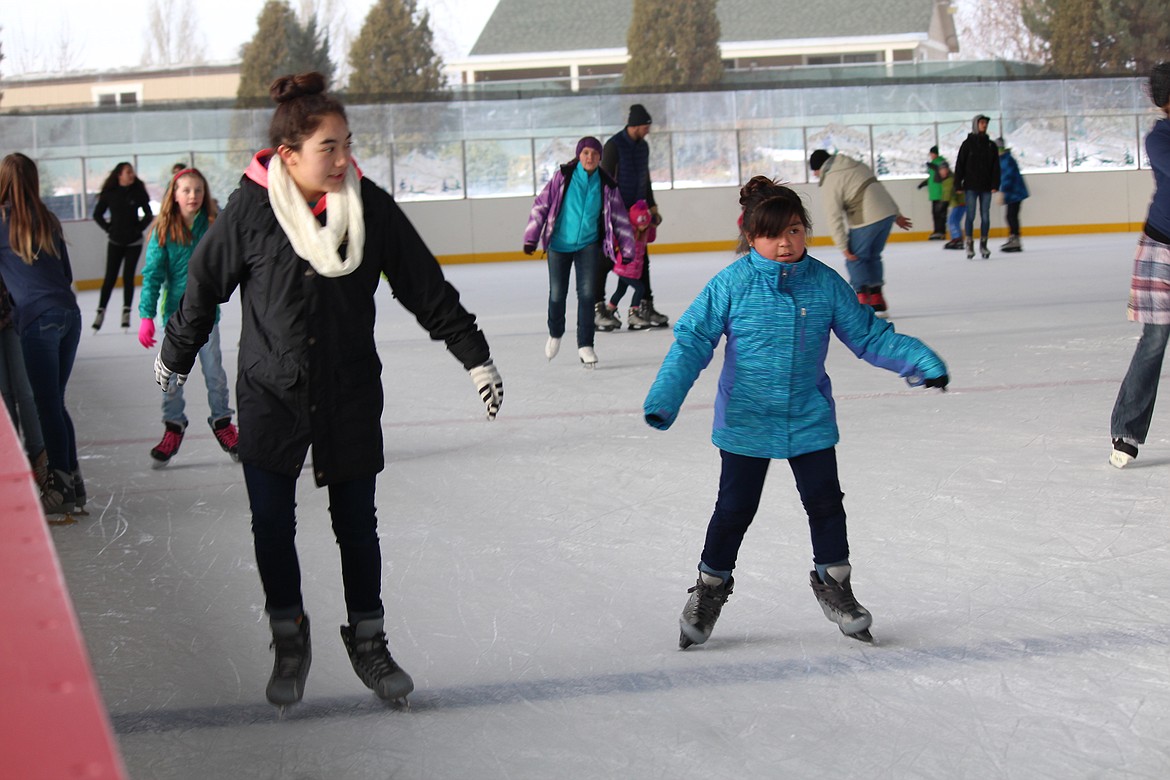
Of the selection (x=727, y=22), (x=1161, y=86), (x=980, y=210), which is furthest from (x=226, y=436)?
(x=727, y=22)

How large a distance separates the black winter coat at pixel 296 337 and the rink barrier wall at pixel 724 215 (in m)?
17.3

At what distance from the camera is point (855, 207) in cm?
895

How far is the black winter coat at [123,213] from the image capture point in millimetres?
12406

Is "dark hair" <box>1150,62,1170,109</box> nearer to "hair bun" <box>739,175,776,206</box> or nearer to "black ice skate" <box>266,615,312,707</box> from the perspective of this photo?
"hair bun" <box>739,175,776,206</box>

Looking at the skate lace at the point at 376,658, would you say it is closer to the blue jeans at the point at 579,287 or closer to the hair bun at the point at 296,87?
the hair bun at the point at 296,87

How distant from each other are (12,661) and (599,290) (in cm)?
859

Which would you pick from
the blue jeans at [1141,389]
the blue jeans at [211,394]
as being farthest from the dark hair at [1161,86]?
the blue jeans at [211,394]

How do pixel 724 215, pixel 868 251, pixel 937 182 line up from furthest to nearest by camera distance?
pixel 724 215
pixel 937 182
pixel 868 251

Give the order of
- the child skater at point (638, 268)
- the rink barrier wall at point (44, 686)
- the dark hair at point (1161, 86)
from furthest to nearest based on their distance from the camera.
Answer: the child skater at point (638, 268)
the dark hair at point (1161, 86)
the rink barrier wall at point (44, 686)

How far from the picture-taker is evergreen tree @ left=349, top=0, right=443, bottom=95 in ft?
106

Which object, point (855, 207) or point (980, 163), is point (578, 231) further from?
point (980, 163)

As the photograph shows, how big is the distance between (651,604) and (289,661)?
0.98 metres

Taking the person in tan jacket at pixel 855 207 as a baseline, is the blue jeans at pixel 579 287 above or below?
below

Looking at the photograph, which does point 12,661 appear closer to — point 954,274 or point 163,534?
point 163,534
